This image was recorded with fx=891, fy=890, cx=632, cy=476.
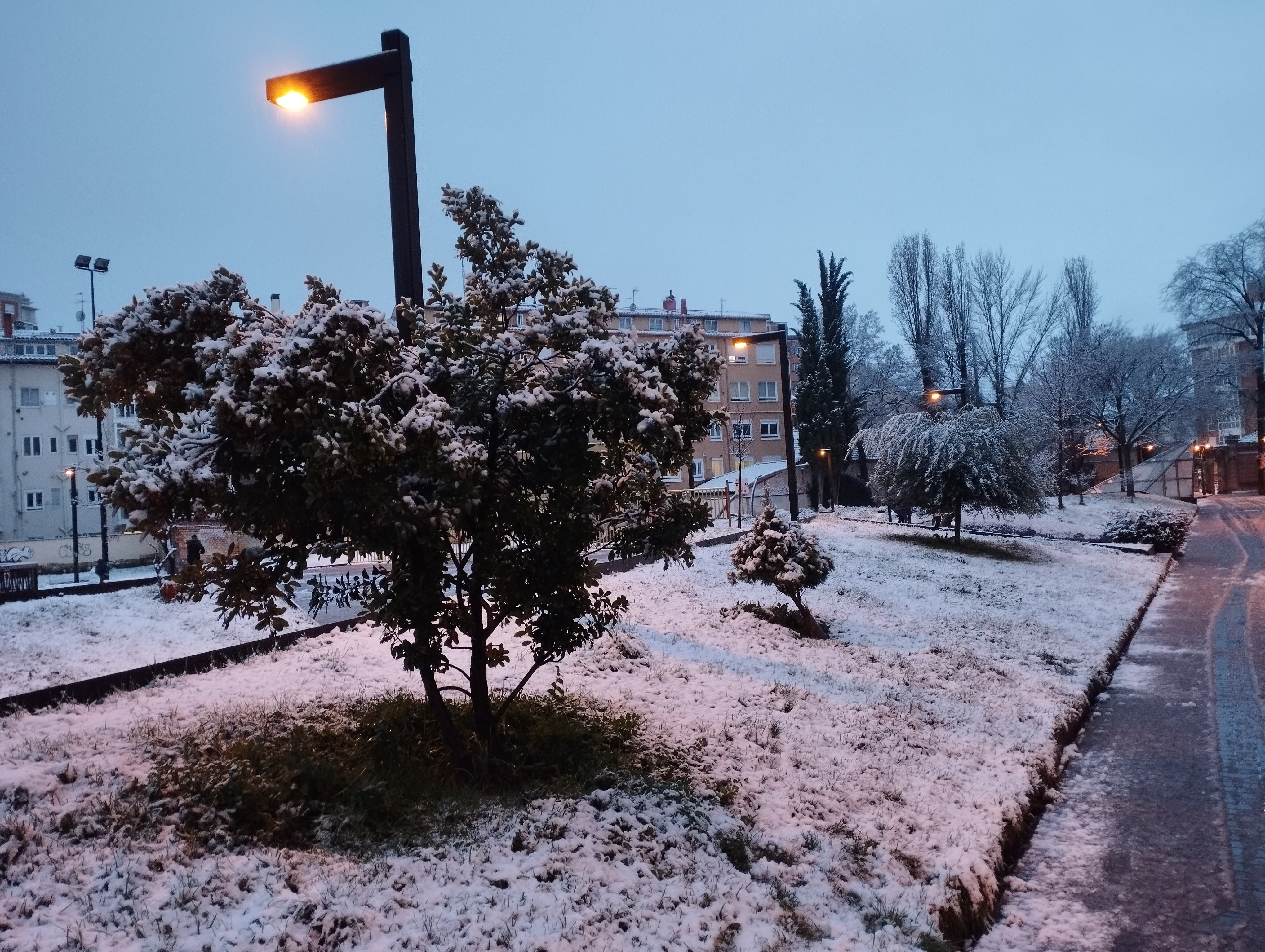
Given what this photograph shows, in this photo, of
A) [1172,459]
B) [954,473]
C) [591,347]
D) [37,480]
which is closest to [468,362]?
[591,347]

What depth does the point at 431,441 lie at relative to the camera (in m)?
4.65

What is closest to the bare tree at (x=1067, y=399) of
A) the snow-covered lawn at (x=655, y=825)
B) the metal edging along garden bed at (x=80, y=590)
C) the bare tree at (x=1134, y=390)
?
the bare tree at (x=1134, y=390)

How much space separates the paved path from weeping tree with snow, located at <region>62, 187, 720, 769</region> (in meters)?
3.42

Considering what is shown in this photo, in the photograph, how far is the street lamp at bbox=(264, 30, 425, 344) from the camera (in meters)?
5.66

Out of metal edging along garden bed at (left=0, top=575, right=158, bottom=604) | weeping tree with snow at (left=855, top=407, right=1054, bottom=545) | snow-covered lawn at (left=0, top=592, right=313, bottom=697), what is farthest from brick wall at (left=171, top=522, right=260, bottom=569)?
weeping tree with snow at (left=855, top=407, right=1054, bottom=545)

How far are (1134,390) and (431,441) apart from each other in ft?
160

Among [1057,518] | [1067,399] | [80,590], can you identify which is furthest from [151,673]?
[1067,399]

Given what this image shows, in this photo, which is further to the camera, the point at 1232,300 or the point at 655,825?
the point at 1232,300

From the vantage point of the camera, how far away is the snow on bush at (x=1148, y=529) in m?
27.4

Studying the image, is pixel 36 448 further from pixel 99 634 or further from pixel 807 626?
pixel 807 626

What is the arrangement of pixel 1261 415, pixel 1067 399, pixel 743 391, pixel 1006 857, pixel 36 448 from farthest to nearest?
1. pixel 743 391
2. pixel 1261 415
3. pixel 1067 399
4. pixel 36 448
5. pixel 1006 857

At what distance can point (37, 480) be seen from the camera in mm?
32031

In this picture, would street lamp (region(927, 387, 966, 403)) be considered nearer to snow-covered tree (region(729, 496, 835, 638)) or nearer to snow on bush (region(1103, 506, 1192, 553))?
snow on bush (region(1103, 506, 1192, 553))

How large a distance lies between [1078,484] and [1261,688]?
37131mm
